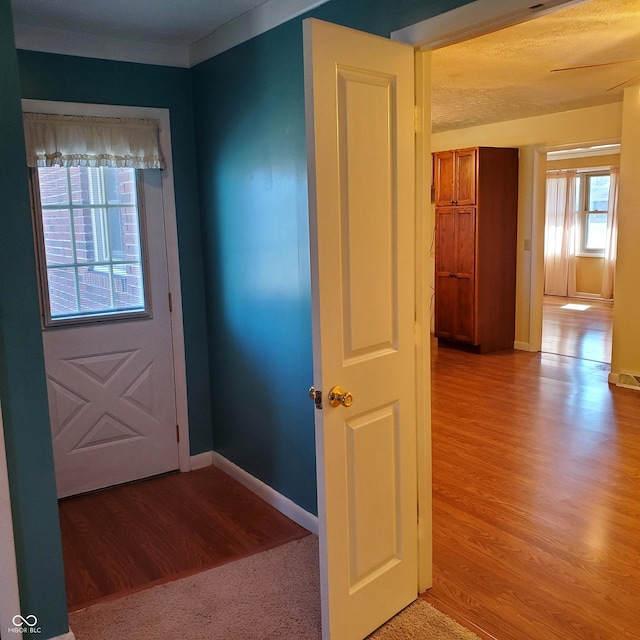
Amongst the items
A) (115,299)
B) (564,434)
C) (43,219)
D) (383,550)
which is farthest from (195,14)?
(564,434)

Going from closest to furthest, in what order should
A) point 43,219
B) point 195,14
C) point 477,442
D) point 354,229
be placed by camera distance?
point 354,229, point 195,14, point 43,219, point 477,442

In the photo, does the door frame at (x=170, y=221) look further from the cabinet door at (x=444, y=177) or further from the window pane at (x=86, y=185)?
the cabinet door at (x=444, y=177)

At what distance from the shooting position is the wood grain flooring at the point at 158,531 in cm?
286

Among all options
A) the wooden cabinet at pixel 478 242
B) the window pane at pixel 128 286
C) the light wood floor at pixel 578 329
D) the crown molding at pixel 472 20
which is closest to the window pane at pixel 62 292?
the window pane at pixel 128 286

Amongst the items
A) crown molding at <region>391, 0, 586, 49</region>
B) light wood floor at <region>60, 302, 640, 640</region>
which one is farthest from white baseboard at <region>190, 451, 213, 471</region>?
crown molding at <region>391, 0, 586, 49</region>

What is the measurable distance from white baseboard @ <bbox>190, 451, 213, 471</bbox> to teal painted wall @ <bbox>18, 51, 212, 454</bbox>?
35 mm

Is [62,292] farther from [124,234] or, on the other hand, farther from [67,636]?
[67,636]

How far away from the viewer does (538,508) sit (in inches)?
132

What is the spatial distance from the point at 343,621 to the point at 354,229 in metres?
1.33


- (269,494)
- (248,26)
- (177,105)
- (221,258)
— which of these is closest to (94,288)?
(221,258)

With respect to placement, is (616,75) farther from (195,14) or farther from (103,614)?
(103,614)

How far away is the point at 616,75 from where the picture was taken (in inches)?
185

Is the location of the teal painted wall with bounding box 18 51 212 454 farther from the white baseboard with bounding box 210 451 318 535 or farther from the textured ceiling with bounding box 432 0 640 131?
the textured ceiling with bounding box 432 0 640 131

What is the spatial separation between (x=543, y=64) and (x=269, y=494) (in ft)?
10.5
